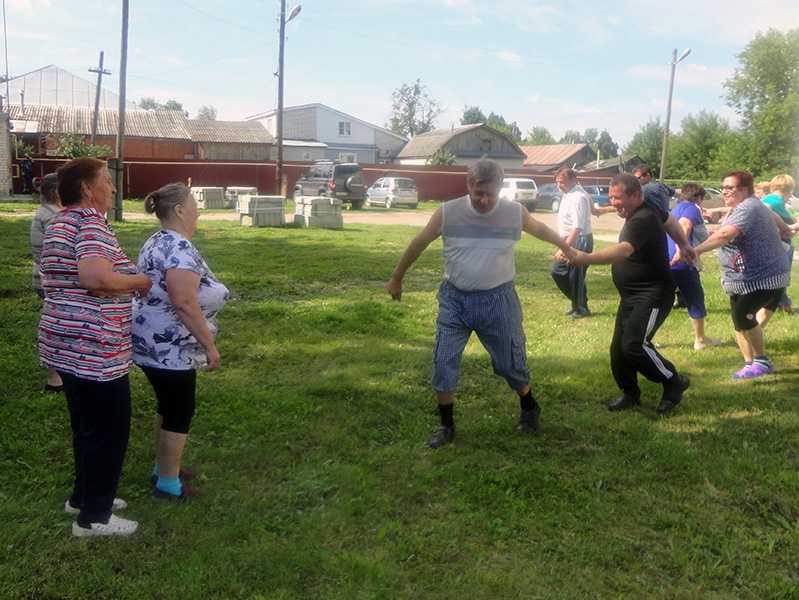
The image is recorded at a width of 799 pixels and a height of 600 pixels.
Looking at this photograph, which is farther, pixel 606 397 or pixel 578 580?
pixel 606 397

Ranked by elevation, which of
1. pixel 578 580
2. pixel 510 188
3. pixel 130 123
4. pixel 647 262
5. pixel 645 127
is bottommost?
pixel 578 580

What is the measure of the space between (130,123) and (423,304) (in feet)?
164

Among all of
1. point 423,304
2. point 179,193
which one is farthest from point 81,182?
point 423,304

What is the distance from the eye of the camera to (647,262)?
5121 millimetres

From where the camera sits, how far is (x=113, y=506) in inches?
147

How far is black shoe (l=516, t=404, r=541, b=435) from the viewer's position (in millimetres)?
4891

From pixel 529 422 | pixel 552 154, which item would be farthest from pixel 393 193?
pixel 552 154

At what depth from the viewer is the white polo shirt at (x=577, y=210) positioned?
27.2ft

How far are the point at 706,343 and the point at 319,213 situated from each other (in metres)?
13.7

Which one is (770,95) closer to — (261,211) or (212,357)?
(261,211)

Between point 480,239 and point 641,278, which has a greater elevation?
point 480,239

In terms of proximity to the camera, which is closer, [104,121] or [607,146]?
[104,121]

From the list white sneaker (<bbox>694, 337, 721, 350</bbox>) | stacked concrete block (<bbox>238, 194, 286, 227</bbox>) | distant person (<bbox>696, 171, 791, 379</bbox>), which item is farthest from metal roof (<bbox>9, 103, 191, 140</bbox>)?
distant person (<bbox>696, 171, 791, 379</bbox>)

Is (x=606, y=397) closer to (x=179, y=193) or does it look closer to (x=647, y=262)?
(x=647, y=262)
